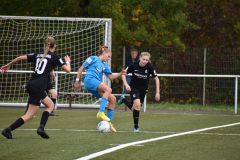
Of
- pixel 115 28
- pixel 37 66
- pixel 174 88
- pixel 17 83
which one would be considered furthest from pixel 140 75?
pixel 115 28

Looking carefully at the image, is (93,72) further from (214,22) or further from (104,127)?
(214,22)

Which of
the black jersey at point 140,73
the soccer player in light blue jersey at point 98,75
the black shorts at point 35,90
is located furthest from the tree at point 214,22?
the black shorts at point 35,90

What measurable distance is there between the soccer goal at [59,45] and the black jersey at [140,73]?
31.0ft

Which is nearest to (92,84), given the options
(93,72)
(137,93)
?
(93,72)

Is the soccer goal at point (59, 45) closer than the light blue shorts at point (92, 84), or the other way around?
the light blue shorts at point (92, 84)

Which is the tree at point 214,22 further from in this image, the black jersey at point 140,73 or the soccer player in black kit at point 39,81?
the soccer player in black kit at point 39,81

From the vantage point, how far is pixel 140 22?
1400 inches

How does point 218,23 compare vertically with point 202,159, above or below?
above

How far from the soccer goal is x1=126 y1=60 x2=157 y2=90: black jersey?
9.44 metres

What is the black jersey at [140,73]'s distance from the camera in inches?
641

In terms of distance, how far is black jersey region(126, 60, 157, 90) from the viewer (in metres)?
16.3

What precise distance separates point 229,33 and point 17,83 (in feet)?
49.0

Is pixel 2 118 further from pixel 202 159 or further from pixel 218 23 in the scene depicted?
pixel 218 23

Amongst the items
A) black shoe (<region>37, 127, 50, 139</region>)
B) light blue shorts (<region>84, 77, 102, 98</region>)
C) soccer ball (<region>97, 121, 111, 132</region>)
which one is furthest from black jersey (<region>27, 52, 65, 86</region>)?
light blue shorts (<region>84, 77, 102, 98</region>)
